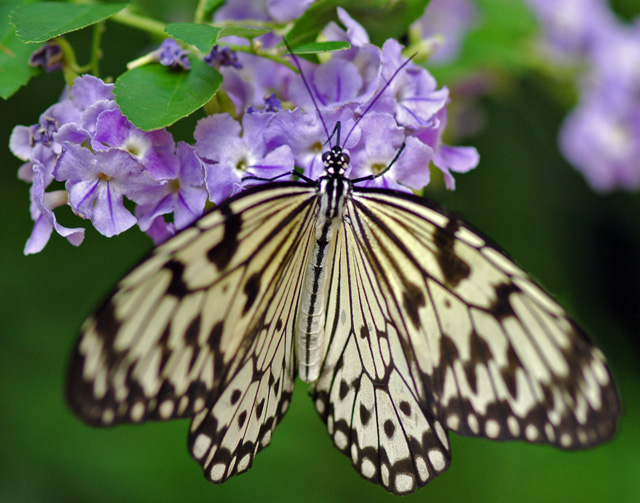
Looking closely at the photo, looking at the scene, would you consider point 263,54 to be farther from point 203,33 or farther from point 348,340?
point 348,340

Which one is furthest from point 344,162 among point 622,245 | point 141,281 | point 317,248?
point 622,245

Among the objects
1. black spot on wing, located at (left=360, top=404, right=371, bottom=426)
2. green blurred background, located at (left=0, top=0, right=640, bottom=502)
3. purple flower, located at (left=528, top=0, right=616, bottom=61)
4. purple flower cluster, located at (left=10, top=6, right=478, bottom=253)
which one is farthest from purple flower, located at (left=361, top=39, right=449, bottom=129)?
purple flower, located at (left=528, top=0, right=616, bottom=61)

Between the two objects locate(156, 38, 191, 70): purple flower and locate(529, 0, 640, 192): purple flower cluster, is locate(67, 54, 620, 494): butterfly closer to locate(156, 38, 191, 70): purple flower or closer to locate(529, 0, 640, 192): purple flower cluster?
locate(156, 38, 191, 70): purple flower

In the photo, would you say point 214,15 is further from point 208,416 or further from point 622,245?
point 622,245

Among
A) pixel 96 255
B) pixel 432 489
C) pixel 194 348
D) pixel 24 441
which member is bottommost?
pixel 24 441

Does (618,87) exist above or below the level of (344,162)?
below

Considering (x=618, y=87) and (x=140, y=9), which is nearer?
(x=140, y=9)

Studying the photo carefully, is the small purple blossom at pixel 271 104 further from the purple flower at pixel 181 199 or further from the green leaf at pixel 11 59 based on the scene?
the green leaf at pixel 11 59

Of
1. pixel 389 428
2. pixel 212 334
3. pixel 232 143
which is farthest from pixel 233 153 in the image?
pixel 389 428
